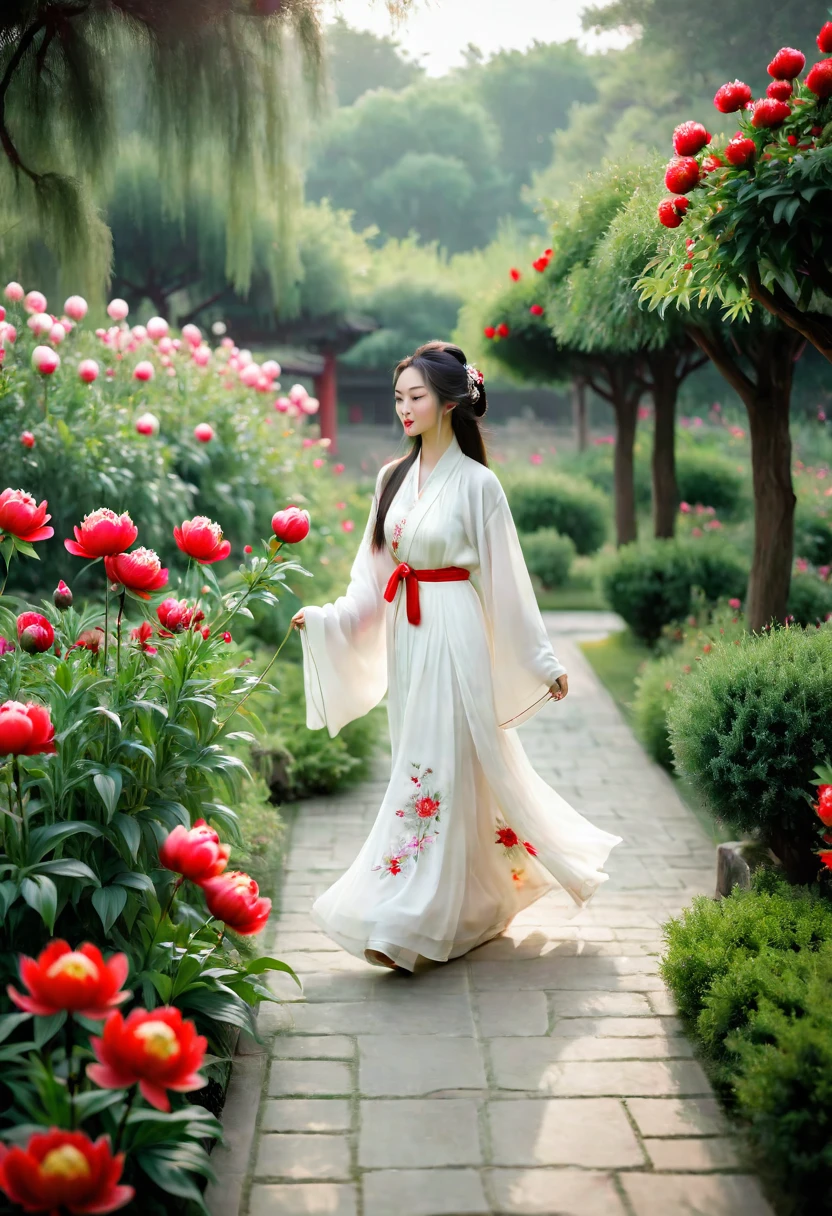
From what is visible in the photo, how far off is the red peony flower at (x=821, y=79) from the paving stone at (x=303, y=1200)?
3.11 m

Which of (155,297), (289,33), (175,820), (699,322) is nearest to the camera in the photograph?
(175,820)

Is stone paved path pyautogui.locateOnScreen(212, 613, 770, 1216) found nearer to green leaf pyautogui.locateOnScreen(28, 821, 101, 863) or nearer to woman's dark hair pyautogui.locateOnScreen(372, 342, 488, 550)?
green leaf pyautogui.locateOnScreen(28, 821, 101, 863)

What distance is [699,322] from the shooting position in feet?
18.1

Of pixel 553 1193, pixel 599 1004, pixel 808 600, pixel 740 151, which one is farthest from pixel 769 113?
pixel 808 600

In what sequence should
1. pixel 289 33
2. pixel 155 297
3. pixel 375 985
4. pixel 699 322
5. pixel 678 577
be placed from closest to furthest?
pixel 375 985
pixel 289 33
pixel 699 322
pixel 678 577
pixel 155 297

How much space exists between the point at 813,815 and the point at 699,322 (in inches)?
102

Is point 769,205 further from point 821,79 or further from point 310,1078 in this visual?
point 310,1078

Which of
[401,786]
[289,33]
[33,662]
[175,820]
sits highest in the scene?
[289,33]

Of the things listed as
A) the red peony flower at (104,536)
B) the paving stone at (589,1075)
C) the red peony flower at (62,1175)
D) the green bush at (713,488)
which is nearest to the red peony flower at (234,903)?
the red peony flower at (62,1175)

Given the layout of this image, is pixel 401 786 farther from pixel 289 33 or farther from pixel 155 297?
pixel 155 297

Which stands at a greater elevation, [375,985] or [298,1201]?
[298,1201]

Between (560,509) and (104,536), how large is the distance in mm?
13212

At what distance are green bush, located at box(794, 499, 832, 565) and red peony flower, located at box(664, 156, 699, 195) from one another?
765 cm

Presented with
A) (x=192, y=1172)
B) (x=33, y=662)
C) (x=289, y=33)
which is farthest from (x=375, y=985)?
(x=289, y=33)
